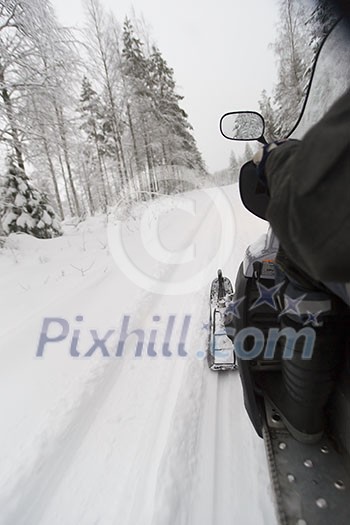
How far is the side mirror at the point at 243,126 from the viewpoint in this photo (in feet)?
4.78

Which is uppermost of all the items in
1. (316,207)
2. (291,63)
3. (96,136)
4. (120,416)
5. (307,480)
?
(96,136)

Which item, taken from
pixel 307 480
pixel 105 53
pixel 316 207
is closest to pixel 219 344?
pixel 307 480

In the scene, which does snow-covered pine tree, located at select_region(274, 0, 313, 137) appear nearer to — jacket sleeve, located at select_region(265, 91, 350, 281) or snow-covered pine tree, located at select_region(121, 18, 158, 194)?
jacket sleeve, located at select_region(265, 91, 350, 281)

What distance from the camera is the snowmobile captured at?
1112 millimetres

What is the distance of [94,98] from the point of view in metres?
18.1

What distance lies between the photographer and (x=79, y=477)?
5.11 feet

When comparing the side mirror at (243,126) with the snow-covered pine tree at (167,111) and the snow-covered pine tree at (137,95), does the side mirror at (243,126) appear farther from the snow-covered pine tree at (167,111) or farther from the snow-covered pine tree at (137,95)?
the snow-covered pine tree at (167,111)

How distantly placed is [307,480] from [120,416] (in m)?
1.29

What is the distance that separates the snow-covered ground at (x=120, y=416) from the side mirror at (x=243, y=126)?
1.87 m

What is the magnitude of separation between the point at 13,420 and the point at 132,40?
810 inches

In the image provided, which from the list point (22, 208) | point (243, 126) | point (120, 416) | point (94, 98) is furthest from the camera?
point (94, 98)

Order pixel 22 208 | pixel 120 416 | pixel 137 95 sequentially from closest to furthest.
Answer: pixel 120 416
pixel 22 208
pixel 137 95

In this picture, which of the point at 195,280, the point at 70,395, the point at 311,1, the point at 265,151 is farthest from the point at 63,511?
Result: the point at 195,280

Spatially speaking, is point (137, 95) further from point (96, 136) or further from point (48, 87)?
point (48, 87)
